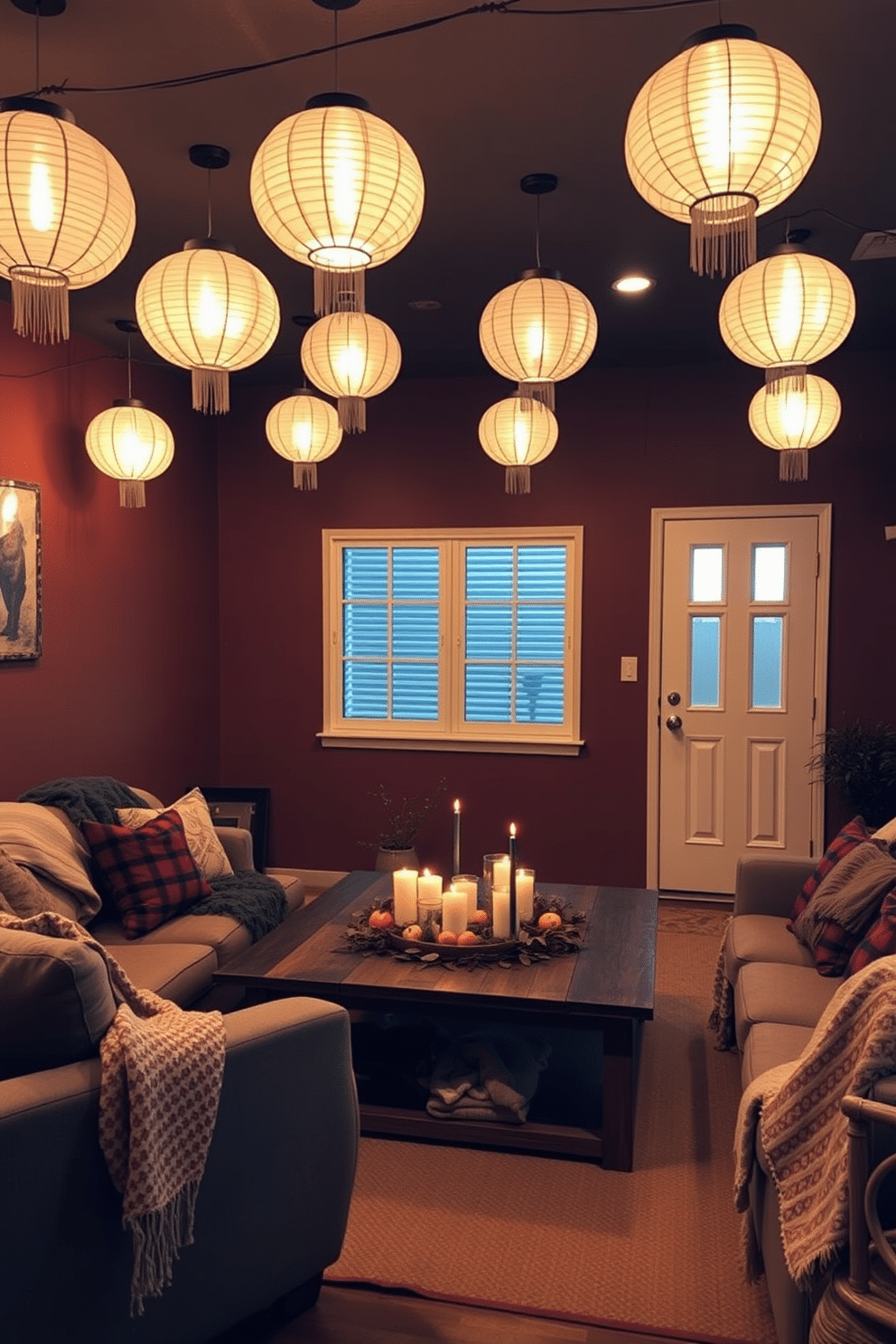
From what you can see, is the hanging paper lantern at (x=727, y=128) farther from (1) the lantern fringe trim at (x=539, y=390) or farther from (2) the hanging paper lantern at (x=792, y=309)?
(1) the lantern fringe trim at (x=539, y=390)

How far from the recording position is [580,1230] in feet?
7.72

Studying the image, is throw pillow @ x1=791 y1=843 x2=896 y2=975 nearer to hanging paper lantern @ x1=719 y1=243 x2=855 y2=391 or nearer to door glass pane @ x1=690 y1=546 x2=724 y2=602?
hanging paper lantern @ x1=719 y1=243 x2=855 y2=391

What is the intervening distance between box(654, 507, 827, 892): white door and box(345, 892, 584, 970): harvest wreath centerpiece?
2.26 metres

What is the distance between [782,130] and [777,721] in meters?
3.86

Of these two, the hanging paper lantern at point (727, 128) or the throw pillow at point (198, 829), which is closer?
the hanging paper lantern at point (727, 128)

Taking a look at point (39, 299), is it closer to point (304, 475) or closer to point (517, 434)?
point (304, 475)

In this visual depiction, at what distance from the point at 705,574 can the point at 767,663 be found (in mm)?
552

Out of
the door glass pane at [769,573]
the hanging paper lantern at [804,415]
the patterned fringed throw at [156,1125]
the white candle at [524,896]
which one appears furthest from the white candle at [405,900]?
the door glass pane at [769,573]

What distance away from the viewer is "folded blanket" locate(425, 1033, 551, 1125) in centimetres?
276

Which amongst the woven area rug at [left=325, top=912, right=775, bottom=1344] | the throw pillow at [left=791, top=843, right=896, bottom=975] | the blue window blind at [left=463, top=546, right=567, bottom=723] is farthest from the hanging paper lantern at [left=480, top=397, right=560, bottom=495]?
the woven area rug at [left=325, top=912, right=775, bottom=1344]

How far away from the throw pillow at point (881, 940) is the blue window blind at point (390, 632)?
3323 millimetres

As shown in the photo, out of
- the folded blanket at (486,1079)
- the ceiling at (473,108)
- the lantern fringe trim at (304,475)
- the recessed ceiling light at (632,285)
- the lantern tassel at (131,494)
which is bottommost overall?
the folded blanket at (486,1079)

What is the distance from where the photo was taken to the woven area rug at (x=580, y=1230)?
6.84 ft

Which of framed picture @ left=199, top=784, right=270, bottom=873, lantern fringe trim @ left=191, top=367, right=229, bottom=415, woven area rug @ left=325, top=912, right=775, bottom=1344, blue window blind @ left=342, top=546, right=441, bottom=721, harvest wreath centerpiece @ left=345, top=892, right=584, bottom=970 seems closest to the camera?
woven area rug @ left=325, top=912, right=775, bottom=1344
